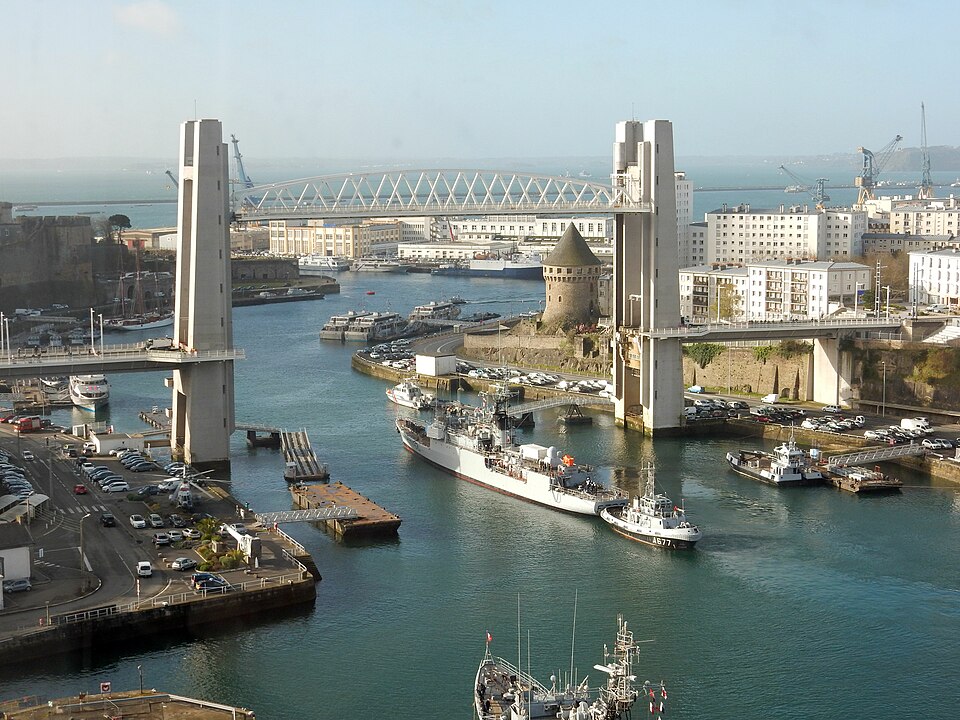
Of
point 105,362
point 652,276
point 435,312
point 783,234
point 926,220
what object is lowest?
point 435,312

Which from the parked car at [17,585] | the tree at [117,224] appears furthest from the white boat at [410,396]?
the tree at [117,224]

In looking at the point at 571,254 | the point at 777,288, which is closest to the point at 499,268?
the point at 571,254

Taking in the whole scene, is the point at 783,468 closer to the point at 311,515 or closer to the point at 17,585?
the point at 311,515

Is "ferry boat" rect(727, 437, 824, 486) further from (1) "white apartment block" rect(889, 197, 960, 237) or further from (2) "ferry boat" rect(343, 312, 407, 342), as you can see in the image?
(1) "white apartment block" rect(889, 197, 960, 237)

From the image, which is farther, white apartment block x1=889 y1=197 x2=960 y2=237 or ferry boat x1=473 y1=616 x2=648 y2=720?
white apartment block x1=889 y1=197 x2=960 y2=237

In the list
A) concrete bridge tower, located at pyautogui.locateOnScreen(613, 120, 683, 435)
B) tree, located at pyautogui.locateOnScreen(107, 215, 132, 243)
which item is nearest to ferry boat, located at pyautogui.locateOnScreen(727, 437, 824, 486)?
concrete bridge tower, located at pyautogui.locateOnScreen(613, 120, 683, 435)

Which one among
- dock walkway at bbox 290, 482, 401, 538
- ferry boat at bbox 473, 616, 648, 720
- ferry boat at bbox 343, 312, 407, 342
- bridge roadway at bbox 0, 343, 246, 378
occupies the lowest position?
ferry boat at bbox 473, 616, 648, 720
